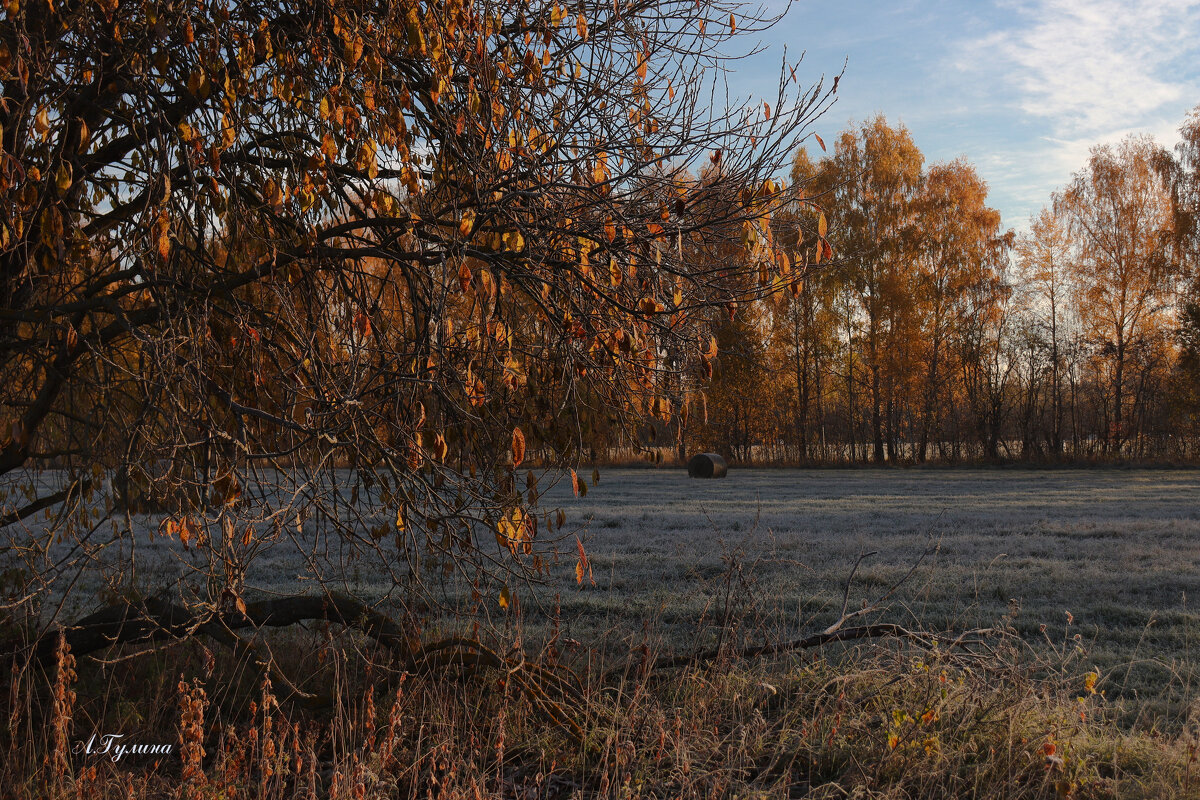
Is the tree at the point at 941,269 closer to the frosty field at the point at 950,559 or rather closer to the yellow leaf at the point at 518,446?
the frosty field at the point at 950,559

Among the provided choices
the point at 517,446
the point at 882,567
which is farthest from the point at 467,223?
the point at 882,567

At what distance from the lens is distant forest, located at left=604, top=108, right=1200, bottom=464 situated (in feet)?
88.2

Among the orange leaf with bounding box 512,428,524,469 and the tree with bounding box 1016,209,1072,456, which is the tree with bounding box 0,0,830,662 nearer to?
the orange leaf with bounding box 512,428,524,469

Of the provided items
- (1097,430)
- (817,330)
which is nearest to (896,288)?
(817,330)

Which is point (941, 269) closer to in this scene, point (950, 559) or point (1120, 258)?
point (1120, 258)

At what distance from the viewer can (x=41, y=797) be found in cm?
297

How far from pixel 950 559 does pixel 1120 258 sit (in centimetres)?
2373

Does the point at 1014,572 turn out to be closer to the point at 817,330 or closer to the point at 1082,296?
the point at 817,330

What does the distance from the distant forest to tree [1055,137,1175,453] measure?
1.8 inches

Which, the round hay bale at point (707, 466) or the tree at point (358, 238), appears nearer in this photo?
the tree at point (358, 238)

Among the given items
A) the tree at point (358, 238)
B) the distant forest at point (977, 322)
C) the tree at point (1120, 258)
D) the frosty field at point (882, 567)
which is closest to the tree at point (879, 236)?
the distant forest at point (977, 322)

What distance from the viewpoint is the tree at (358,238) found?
286 cm

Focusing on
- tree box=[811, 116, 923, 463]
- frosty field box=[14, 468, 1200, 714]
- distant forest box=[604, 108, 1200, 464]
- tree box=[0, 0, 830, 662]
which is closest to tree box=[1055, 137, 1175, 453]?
distant forest box=[604, 108, 1200, 464]

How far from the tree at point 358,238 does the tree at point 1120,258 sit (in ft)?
92.9
